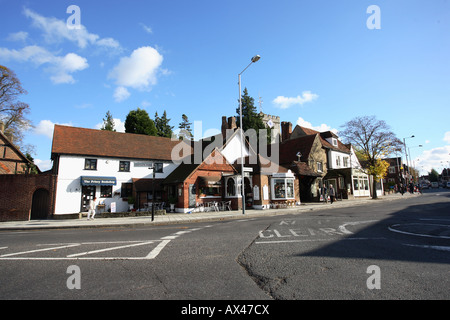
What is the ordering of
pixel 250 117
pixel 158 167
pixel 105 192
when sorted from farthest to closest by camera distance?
pixel 250 117
pixel 158 167
pixel 105 192

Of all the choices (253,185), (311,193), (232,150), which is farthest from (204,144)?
(311,193)

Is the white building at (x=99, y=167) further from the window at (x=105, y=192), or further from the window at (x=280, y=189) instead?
the window at (x=280, y=189)

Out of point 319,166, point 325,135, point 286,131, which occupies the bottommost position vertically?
point 319,166

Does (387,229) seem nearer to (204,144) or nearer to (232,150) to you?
(232,150)

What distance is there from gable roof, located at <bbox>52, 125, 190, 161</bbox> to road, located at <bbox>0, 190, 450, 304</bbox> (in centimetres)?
1687

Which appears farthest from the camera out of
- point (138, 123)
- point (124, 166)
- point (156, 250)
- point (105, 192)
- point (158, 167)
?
point (138, 123)

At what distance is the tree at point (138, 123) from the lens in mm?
44938

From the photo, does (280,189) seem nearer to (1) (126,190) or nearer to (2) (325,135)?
(1) (126,190)

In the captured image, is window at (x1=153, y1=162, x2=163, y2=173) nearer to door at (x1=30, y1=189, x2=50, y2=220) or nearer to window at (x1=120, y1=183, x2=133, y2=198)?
window at (x1=120, y1=183, x2=133, y2=198)

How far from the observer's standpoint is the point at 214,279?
463 centimetres

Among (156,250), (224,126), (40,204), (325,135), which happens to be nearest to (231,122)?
(224,126)

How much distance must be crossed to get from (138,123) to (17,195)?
27060 mm

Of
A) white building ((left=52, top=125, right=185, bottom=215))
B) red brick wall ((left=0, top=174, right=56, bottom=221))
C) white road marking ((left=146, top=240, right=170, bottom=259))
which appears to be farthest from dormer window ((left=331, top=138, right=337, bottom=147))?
red brick wall ((left=0, top=174, right=56, bottom=221))

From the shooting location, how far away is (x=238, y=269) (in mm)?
5242
